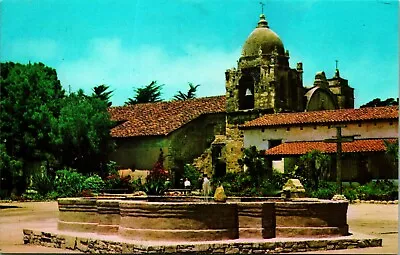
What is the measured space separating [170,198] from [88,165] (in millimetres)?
21786

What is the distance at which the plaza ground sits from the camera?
1244 centimetres

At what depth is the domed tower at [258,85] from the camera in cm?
3881

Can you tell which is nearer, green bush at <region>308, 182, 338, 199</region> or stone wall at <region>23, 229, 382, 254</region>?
stone wall at <region>23, 229, 382, 254</region>

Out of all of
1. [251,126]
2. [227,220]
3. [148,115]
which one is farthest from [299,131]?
[227,220]

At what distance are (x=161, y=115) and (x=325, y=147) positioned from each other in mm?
11654

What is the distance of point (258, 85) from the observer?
1545 inches

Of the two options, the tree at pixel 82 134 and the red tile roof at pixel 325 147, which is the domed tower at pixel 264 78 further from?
the tree at pixel 82 134

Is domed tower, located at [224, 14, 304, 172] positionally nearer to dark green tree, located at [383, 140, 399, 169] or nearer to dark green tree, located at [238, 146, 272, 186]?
dark green tree, located at [238, 146, 272, 186]

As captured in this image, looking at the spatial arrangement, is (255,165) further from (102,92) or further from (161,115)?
(102,92)

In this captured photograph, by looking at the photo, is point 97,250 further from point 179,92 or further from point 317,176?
point 179,92

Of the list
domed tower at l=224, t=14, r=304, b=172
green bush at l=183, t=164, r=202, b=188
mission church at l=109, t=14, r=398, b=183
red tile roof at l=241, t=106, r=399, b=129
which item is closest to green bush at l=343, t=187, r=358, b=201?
red tile roof at l=241, t=106, r=399, b=129

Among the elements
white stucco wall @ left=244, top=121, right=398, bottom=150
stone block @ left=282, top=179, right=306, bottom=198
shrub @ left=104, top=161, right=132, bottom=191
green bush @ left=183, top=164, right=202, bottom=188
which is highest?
white stucco wall @ left=244, top=121, right=398, bottom=150

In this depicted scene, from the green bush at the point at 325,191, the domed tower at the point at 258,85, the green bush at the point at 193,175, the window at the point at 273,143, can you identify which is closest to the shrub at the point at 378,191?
the green bush at the point at 325,191

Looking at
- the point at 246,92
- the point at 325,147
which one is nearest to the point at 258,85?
the point at 246,92
